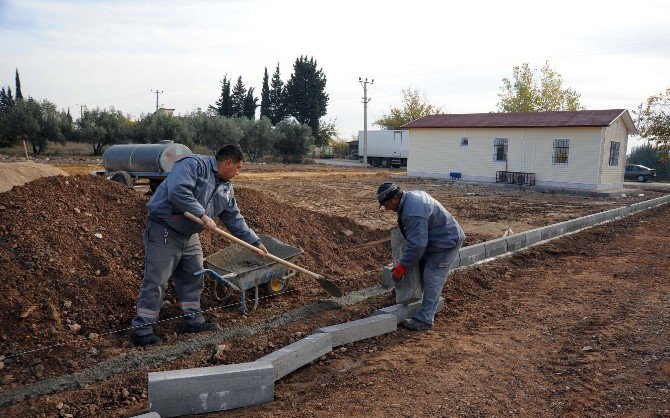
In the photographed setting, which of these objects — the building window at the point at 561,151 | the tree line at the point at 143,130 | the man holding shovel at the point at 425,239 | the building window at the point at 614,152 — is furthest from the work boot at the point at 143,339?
the tree line at the point at 143,130

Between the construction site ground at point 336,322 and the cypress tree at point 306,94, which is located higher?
the cypress tree at point 306,94

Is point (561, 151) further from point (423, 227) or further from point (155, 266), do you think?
point (155, 266)

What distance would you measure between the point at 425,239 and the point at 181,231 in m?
2.10

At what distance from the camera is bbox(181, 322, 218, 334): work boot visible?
4.45m

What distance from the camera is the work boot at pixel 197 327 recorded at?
175 inches

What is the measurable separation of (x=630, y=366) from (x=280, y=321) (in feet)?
9.63

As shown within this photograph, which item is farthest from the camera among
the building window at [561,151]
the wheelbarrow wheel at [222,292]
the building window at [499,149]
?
the building window at [499,149]

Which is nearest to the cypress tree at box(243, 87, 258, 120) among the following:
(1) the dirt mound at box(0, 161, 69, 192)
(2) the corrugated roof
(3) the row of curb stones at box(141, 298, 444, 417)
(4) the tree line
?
(4) the tree line

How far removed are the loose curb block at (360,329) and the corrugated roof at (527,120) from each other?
63.1 feet

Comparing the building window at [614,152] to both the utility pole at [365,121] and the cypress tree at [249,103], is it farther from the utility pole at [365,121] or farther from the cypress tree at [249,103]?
the cypress tree at [249,103]

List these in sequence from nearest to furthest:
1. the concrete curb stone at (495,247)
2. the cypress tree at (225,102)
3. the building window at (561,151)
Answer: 1. the concrete curb stone at (495,247)
2. the building window at (561,151)
3. the cypress tree at (225,102)

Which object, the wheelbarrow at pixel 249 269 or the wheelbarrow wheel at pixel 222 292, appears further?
the wheelbarrow wheel at pixel 222 292

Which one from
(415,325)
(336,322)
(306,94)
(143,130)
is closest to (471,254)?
(415,325)

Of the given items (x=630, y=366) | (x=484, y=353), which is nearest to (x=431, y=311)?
(x=484, y=353)
